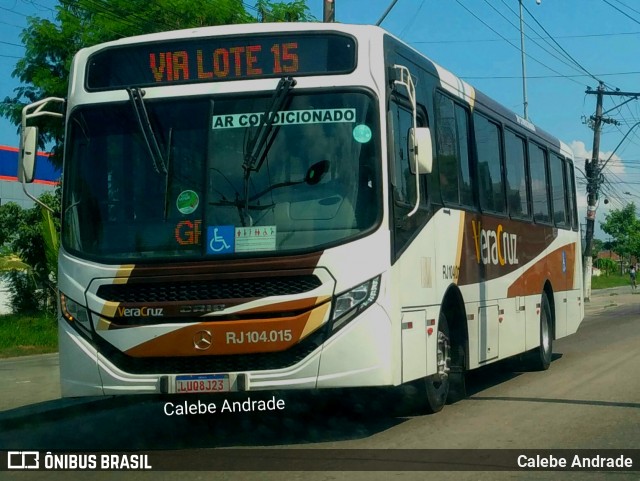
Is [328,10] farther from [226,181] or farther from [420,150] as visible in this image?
[226,181]

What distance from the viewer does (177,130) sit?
8.62 metres

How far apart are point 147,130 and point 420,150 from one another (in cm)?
232

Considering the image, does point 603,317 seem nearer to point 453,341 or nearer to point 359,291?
point 453,341

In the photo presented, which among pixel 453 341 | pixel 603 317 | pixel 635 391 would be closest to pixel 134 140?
pixel 453 341

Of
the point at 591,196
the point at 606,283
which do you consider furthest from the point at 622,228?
the point at 591,196

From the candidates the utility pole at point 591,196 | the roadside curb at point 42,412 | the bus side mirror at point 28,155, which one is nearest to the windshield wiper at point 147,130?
the bus side mirror at point 28,155

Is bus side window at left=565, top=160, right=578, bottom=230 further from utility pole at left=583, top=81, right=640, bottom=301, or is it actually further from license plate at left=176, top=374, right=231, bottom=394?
utility pole at left=583, top=81, right=640, bottom=301

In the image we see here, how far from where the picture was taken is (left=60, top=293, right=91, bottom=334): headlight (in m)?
8.55

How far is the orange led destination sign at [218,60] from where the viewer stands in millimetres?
8680

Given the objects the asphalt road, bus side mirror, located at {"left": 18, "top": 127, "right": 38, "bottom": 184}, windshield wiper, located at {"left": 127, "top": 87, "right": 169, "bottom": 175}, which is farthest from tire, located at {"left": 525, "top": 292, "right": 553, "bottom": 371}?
bus side mirror, located at {"left": 18, "top": 127, "right": 38, "bottom": 184}

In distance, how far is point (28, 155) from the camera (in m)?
9.00

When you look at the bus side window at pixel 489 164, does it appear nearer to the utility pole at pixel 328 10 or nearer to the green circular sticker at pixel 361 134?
the green circular sticker at pixel 361 134

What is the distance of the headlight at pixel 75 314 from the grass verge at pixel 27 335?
1188cm

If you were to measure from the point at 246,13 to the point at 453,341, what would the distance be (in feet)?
49.9
